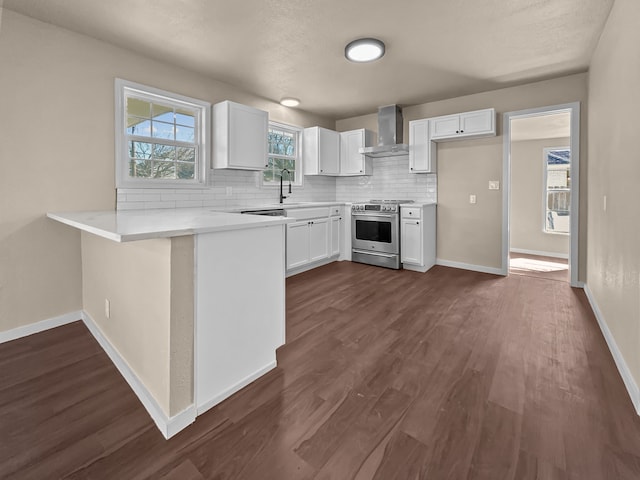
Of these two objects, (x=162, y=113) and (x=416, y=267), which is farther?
(x=416, y=267)

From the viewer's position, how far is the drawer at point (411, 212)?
4586mm

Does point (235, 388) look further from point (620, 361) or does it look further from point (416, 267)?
point (416, 267)

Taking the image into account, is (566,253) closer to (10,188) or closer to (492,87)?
(492,87)

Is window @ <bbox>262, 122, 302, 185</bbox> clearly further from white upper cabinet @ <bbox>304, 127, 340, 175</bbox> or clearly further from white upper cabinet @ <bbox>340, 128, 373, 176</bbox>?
white upper cabinet @ <bbox>340, 128, 373, 176</bbox>

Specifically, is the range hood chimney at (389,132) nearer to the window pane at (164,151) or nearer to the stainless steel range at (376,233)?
the stainless steel range at (376,233)

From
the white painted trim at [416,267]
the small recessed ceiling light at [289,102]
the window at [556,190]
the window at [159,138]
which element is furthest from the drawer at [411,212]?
the window at [556,190]

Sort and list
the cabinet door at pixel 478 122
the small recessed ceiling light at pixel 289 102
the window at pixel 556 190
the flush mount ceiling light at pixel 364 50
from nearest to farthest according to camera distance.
Result: the flush mount ceiling light at pixel 364 50 < the cabinet door at pixel 478 122 < the small recessed ceiling light at pixel 289 102 < the window at pixel 556 190

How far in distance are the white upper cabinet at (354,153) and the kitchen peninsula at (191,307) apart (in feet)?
12.3

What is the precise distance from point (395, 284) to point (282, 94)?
2.97 m

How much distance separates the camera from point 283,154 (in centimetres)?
514

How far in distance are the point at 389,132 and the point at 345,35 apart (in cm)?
232

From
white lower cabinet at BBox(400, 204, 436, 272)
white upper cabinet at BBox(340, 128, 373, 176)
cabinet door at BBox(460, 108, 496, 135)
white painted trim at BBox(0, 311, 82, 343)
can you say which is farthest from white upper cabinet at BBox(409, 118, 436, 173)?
white painted trim at BBox(0, 311, 82, 343)

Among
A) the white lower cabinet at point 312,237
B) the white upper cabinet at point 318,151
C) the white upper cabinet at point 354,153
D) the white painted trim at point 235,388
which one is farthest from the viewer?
the white upper cabinet at point 354,153

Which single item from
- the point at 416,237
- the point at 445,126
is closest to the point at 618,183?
the point at 416,237
